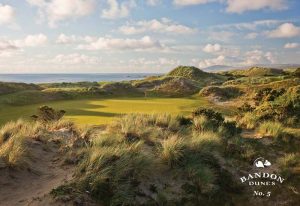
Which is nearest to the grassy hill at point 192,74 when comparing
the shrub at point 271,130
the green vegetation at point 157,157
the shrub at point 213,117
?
the shrub at point 213,117

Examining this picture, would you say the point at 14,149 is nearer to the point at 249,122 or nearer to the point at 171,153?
the point at 171,153

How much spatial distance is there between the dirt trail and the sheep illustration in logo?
525 cm

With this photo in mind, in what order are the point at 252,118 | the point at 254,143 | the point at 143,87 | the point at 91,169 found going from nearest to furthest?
1. the point at 91,169
2. the point at 254,143
3. the point at 252,118
4. the point at 143,87

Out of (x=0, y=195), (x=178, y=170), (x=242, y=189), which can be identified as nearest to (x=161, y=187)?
(x=178, y=170)

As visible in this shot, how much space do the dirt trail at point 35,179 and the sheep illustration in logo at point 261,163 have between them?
17.2 ft

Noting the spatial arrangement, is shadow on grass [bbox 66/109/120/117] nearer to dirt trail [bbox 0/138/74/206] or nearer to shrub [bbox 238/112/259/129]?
shrub [bbox 238/112/259/129]

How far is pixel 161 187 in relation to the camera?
8.90m

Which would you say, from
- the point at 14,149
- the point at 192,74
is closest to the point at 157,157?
the point at 14,149

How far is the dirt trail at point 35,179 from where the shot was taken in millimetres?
7523

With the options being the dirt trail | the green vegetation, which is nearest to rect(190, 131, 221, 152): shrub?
the green vegetation

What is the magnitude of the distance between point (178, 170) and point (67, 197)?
3124mm

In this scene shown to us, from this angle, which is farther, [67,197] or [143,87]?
[143,87]

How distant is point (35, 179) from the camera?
8617 millimetres

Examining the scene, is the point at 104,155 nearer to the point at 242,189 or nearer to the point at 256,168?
the point at 242,189
